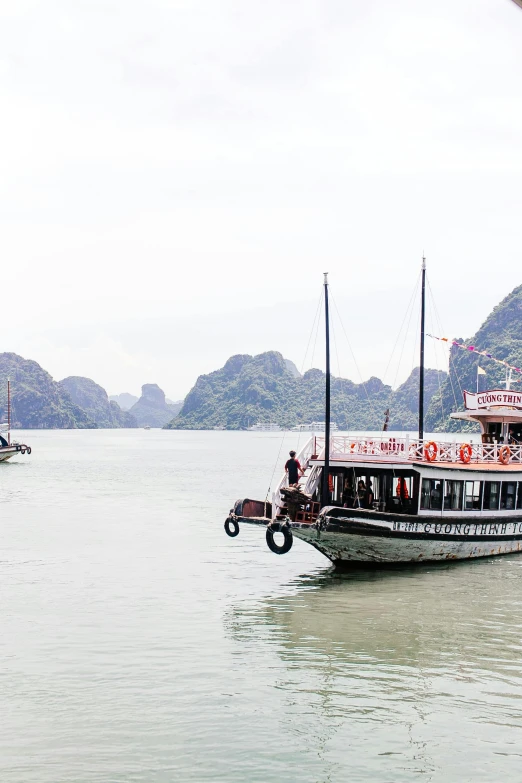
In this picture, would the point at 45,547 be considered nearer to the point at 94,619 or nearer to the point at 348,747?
the point at 94,619

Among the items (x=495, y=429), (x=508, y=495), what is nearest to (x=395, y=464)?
(x=508, y=495)

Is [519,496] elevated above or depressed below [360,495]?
below

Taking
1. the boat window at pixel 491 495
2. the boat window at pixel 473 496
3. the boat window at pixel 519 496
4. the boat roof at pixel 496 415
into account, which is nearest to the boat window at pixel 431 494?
the boat window at pixel 473 496

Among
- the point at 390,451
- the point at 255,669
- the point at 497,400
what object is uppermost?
the point at 497,400

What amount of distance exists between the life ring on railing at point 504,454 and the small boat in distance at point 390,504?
570 millimetres

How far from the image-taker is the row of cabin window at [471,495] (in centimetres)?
2480

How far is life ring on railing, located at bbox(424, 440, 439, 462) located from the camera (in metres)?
24.9

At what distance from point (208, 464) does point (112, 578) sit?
253 ft

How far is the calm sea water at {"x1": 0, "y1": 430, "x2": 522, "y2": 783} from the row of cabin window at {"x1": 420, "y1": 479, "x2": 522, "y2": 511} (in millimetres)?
1802

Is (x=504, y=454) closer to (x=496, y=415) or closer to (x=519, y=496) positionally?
(x=519, y=496)

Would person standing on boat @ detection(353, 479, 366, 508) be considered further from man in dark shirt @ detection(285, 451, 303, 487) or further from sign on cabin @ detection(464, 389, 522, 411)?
sign on cabin @ detection(464, 389, 522, 411)

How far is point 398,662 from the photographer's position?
50.9 ft

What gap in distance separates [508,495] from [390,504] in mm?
5072

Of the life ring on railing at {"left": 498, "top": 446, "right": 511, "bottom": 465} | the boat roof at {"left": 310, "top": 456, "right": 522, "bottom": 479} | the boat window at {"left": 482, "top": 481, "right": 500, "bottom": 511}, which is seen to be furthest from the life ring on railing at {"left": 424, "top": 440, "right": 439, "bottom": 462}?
the life ring on railing at {"left": 498, "top": 446, "right": 511, "bottom": 465}
